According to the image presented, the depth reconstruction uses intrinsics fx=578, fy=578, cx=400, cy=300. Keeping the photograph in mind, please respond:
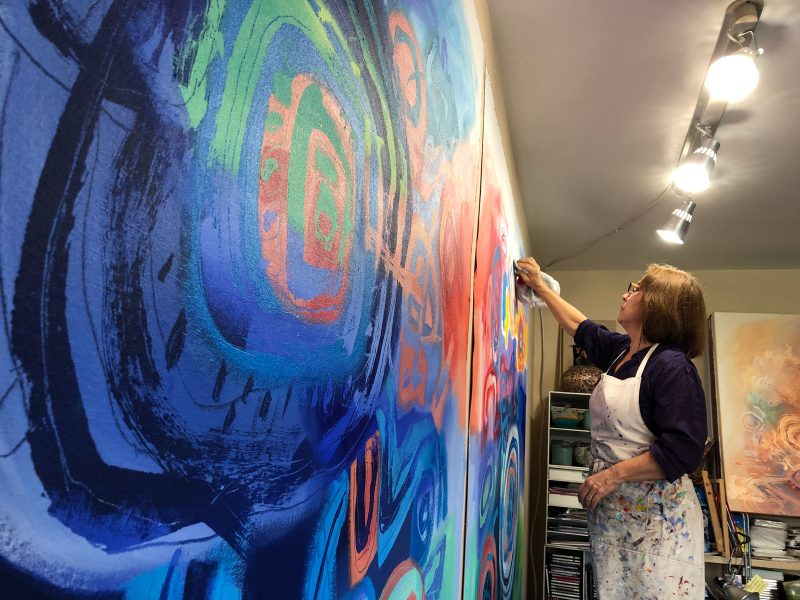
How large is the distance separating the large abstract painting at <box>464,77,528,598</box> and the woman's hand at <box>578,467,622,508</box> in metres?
0.31

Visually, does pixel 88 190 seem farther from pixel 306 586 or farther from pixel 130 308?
pixel 306 586

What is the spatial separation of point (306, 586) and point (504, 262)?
175 cm

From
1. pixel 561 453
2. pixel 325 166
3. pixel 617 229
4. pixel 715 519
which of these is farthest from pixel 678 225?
pixel 325 166

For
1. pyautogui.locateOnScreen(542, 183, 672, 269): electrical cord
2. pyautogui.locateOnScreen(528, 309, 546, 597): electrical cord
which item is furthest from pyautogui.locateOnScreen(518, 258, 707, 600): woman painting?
pyautogui.locateOnScreen(528, 309, 546, 597): electrical cord

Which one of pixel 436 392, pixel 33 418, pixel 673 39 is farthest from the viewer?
pixel 673 39

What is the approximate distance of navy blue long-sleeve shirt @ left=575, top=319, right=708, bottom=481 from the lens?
1782 mm

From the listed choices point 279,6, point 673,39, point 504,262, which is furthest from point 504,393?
point 279,6

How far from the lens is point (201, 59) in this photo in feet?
1.34

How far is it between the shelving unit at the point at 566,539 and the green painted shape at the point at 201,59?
398 cm

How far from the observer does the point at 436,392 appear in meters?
1.11

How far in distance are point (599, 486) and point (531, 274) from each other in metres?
0.96

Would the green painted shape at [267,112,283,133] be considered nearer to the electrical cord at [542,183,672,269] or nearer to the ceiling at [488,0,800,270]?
the ceiling at [488,0,800,270]

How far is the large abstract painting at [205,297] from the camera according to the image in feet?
0.93

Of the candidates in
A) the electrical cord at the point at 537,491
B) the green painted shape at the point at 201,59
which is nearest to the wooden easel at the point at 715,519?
the electrical cord at the point at 537,491
